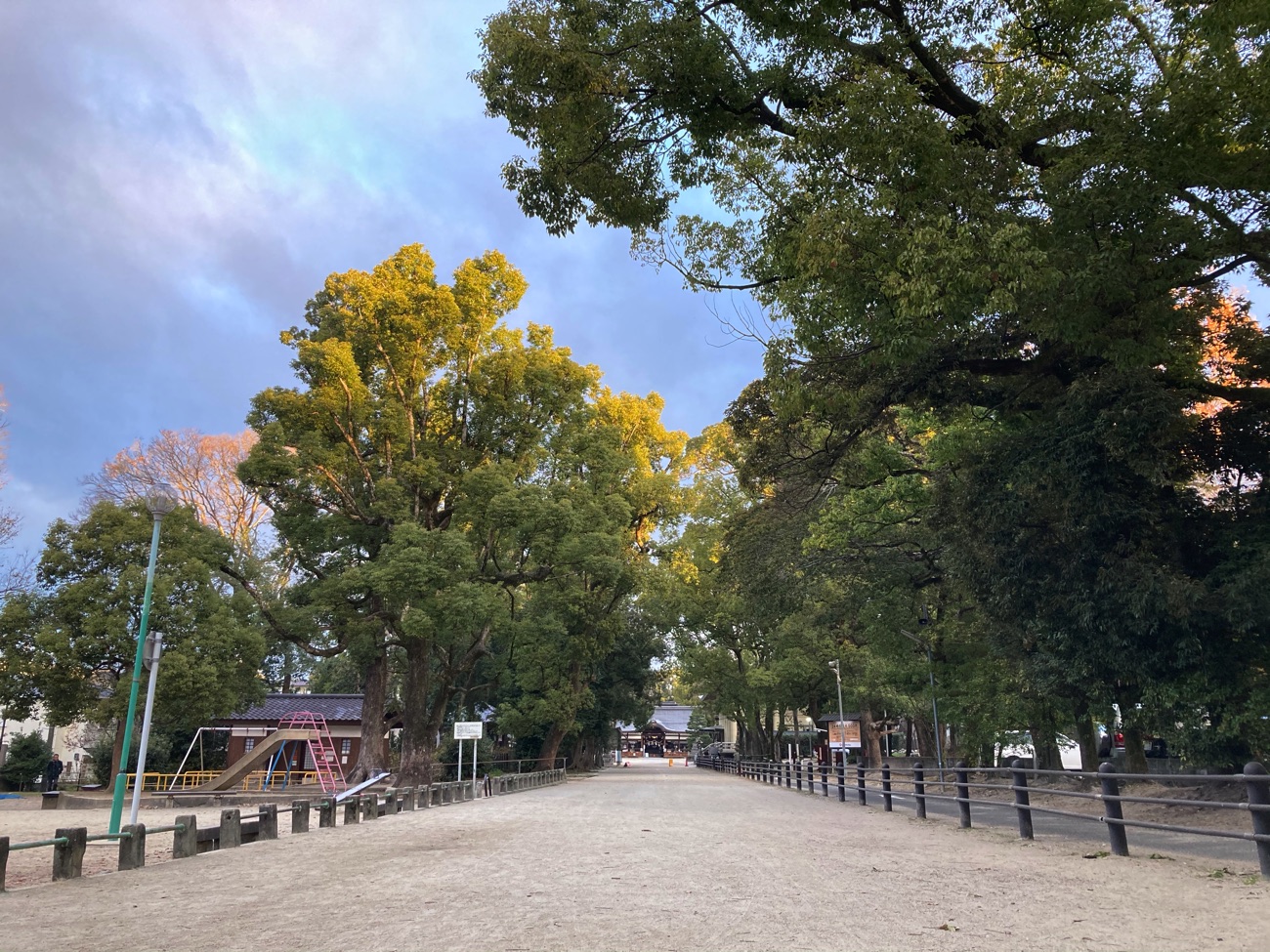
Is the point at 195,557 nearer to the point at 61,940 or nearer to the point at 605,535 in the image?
the point at 605,535

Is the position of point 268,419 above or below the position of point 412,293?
below

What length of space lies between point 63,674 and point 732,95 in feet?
75.8

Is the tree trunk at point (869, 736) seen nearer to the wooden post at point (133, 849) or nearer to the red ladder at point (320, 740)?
the red ladder at point (320, 740)

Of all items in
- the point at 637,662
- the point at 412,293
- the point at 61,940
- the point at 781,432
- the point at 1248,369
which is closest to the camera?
the point at 61,940

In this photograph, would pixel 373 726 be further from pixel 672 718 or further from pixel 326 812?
pixel 672 718

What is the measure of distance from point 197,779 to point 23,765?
20.5ft

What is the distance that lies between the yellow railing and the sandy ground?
74.8ft

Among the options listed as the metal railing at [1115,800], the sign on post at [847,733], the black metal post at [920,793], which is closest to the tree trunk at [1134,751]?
the metal railing at [1115,800]

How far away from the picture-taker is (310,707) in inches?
1486

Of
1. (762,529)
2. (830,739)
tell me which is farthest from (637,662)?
(762,529)

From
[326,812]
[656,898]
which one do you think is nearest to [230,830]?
[326,812]

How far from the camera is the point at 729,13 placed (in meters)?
9.25

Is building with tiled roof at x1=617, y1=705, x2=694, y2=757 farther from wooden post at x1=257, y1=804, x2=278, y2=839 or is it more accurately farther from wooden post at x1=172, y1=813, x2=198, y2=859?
wooden post at x1=172, y1=813, x2=198, y2=859

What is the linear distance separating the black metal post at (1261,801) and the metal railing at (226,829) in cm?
1007
